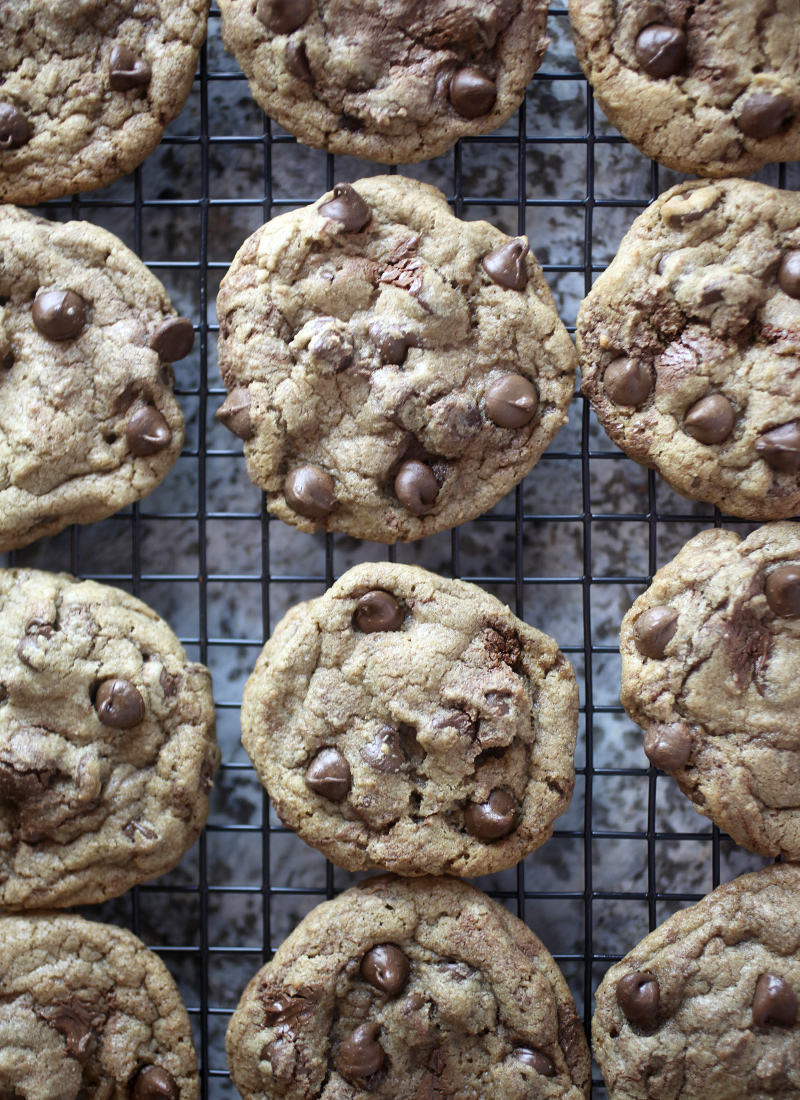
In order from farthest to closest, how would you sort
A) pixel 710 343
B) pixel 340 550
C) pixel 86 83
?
1. pixel 340 550
2. pixel 86 83
3. pixel 710 343

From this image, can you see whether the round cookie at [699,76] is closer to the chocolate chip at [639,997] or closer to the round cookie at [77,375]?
the round cookie at [77,375]

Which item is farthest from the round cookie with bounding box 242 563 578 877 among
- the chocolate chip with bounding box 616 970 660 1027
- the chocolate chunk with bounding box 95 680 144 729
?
the chocolate chip with bounding box 616 970 660 1027

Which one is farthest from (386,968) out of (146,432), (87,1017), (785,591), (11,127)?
(11,127)

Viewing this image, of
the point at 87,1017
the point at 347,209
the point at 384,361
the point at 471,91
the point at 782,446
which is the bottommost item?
the point at 87,1017

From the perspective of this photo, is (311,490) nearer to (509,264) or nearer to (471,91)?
(509,264)

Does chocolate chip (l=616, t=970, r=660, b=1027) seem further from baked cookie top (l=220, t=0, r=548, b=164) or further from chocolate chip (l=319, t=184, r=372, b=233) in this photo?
baked cookie top (l=220, t=0, r=548, b=164)

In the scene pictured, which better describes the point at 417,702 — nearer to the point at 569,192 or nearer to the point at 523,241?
the point at 523,241
